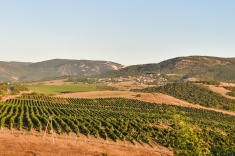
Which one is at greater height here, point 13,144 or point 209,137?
point 13,144

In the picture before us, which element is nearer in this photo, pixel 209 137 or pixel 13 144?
pixel 13 144

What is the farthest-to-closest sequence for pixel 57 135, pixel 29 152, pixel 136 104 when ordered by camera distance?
pixel 136 104 → pixel 57 135 → pixel 29 152

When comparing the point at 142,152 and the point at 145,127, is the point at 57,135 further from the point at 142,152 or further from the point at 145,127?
the point at 145,127

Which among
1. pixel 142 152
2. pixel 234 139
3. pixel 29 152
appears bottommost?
pixel 234 139

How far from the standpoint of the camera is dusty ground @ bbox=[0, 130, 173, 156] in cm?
4260

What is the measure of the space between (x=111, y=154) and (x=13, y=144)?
65.9 ft

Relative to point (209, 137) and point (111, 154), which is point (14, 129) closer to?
point (111, 154)

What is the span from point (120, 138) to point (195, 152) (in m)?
27.4

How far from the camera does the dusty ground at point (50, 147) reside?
4260cm

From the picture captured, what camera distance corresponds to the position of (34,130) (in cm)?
5753

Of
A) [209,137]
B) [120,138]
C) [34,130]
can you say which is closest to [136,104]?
[209,137]

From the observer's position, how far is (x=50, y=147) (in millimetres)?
46156

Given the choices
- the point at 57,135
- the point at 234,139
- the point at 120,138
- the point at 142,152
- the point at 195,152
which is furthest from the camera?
the point at 234,139

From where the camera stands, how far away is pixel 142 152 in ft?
166
